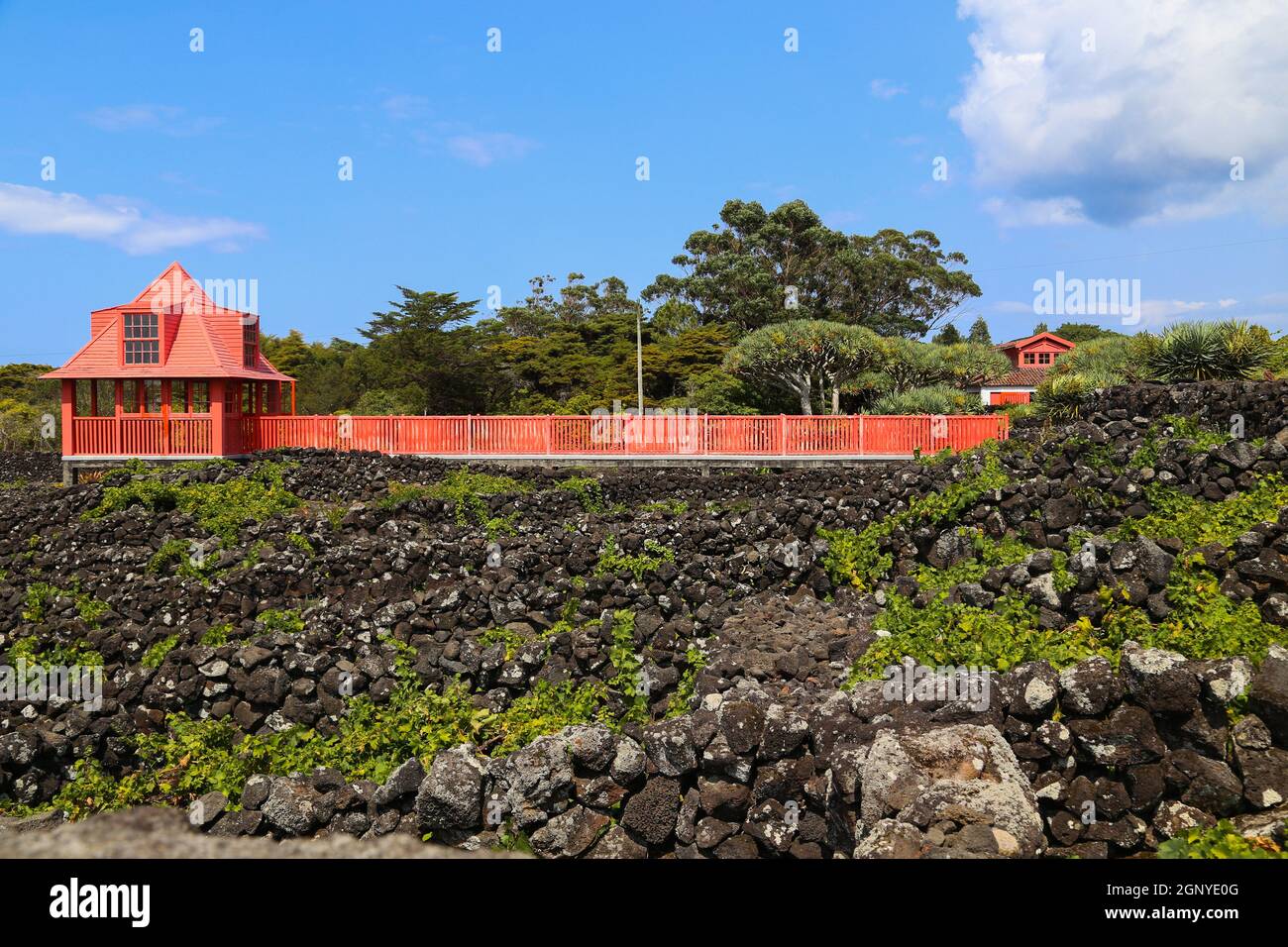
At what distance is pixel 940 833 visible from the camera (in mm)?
4969

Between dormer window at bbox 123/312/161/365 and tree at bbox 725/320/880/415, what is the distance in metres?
16.6

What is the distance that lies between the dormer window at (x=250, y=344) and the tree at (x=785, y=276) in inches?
958

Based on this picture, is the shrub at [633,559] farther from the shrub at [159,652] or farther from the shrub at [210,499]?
the shrub at [210,499]

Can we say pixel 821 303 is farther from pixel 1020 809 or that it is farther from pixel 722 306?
pixel 1020 809

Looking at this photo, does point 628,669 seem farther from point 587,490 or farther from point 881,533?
point 587,490

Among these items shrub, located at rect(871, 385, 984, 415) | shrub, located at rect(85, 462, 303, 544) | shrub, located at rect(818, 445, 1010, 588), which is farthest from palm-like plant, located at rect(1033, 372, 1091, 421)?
shrub, located at rect(85, 462, 303, 544)

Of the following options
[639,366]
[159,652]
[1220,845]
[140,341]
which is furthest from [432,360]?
[1220,845]

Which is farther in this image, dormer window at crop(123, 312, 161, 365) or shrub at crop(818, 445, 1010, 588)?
dormer window at crop(123, 312, 161, 365)

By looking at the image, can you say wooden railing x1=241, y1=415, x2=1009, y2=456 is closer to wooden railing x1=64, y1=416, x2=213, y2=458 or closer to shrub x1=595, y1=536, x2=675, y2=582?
wooden railing x1=64, y1=416, x2=213, y2=458

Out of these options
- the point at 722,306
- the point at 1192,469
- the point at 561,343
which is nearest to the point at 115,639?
the point at 1192,469

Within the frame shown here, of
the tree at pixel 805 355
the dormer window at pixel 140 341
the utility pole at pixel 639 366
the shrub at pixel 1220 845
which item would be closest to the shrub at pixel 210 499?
the dormer window at pixel 140 341

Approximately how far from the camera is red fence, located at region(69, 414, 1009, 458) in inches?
845

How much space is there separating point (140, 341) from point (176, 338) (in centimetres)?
84

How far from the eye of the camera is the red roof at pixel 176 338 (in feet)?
73.5
